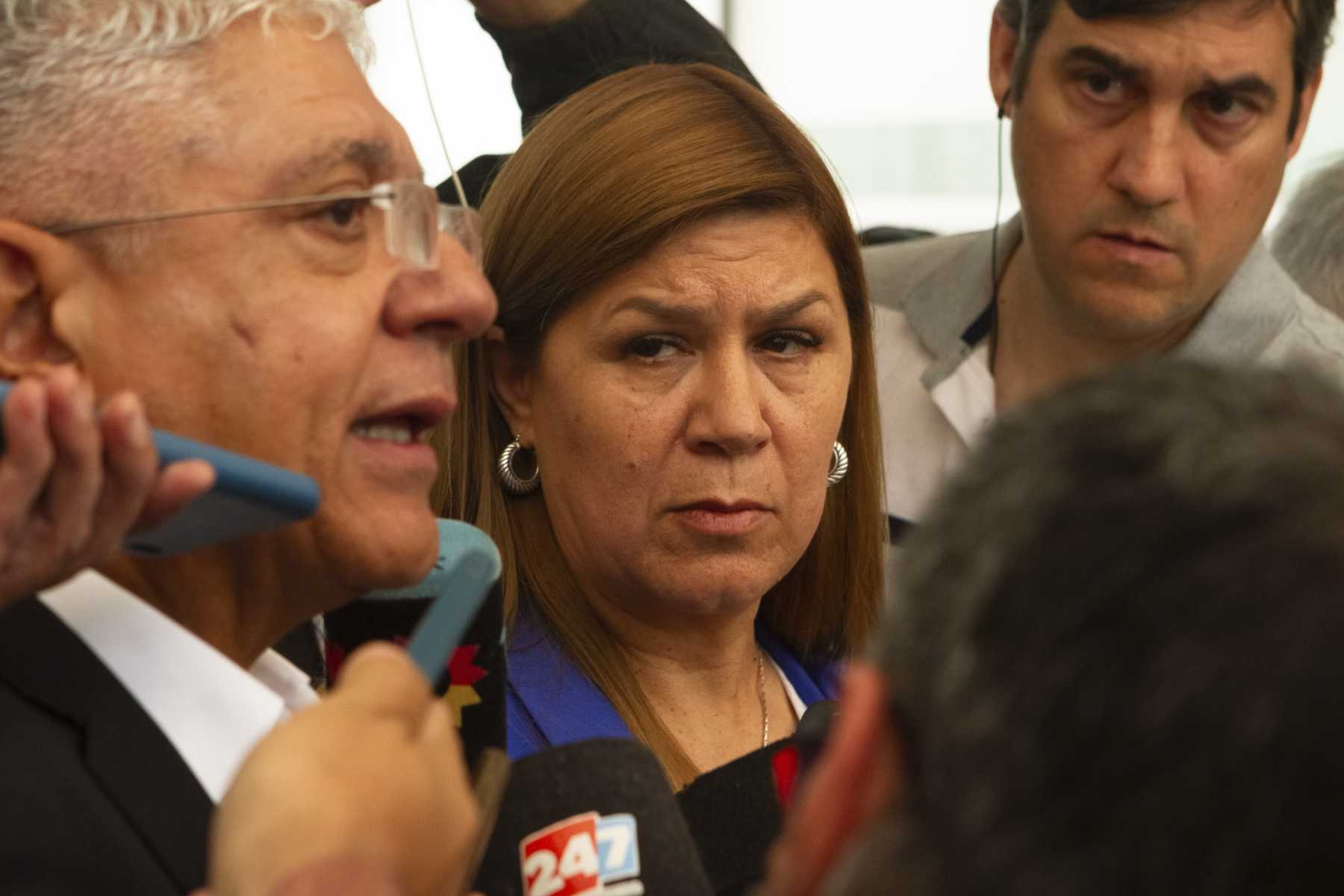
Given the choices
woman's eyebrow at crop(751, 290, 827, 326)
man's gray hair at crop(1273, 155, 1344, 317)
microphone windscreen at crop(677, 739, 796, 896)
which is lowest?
man's gray hair at crop(1273, 155, 1344, 317)

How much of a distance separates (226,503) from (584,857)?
1.30 feet

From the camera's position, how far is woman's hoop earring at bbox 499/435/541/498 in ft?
7.22

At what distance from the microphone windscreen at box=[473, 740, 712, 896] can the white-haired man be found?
231 millimetres

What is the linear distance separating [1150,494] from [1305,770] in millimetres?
119

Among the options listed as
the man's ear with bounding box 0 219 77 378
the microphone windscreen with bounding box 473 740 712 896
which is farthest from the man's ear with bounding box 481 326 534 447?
the microphone windscreen with bounding box 473 740 712 896

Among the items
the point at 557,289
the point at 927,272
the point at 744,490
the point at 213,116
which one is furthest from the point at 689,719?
the point at 927,272

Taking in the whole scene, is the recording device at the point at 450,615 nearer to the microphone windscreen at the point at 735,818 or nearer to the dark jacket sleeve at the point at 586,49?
the microphone windscreen at the point at 735,818

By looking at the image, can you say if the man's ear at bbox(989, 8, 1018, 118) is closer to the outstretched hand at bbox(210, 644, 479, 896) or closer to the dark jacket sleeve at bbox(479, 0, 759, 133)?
the dark jacket sleeve at bbox(479, 0, 759, 133)

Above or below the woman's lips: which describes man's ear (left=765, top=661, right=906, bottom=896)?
above

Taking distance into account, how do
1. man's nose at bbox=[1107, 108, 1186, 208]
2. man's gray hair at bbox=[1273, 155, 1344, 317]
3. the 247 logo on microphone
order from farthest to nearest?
man's gray hair at bbox=[1273, 155, 1344, 317] < man's nose at bbox=[1107, 108, 1186, 208] < the 247 logo on microphone

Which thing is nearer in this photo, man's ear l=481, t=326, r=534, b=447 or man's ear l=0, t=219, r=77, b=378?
man's ear l=0, t=219, r=77, b=378

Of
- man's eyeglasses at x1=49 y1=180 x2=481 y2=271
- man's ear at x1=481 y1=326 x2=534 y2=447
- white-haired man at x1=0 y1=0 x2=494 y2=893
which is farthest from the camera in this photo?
man's ear at x1=481 y1=326 x2=534 y2=447

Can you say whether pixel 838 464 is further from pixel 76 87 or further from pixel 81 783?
pixel 81 783

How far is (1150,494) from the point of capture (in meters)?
0.67
